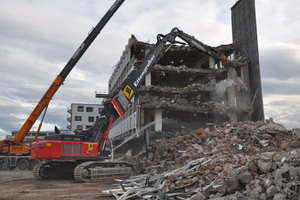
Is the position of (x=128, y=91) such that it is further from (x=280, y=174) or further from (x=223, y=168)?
(x=280, y=174)

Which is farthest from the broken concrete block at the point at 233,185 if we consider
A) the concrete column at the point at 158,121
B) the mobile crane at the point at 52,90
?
the concrete column at the point at 158,121

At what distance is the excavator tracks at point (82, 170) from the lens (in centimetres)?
1415

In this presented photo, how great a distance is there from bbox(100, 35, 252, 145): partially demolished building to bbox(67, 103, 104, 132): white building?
45.3 m

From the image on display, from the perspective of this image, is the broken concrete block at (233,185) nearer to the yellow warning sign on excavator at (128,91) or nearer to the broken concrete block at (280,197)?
the broken concrete block at (280,197)

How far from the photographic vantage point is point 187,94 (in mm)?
36531

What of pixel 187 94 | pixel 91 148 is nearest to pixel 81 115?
pixel 187 94

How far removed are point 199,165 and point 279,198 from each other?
5.89 metres

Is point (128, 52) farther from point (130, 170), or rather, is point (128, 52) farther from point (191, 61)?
point (130, 170)

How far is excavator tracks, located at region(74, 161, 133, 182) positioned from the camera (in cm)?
1400

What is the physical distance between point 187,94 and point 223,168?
1044 inches

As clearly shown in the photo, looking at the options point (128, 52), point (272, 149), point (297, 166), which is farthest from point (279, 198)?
point (128, 52)

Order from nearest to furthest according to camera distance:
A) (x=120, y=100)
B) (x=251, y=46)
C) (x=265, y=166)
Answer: (x=265, y=166) < (x=120, y=100) < (x=251, y=46)

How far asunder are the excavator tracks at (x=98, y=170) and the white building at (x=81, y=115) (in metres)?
67.2

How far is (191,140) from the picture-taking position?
720 inches
